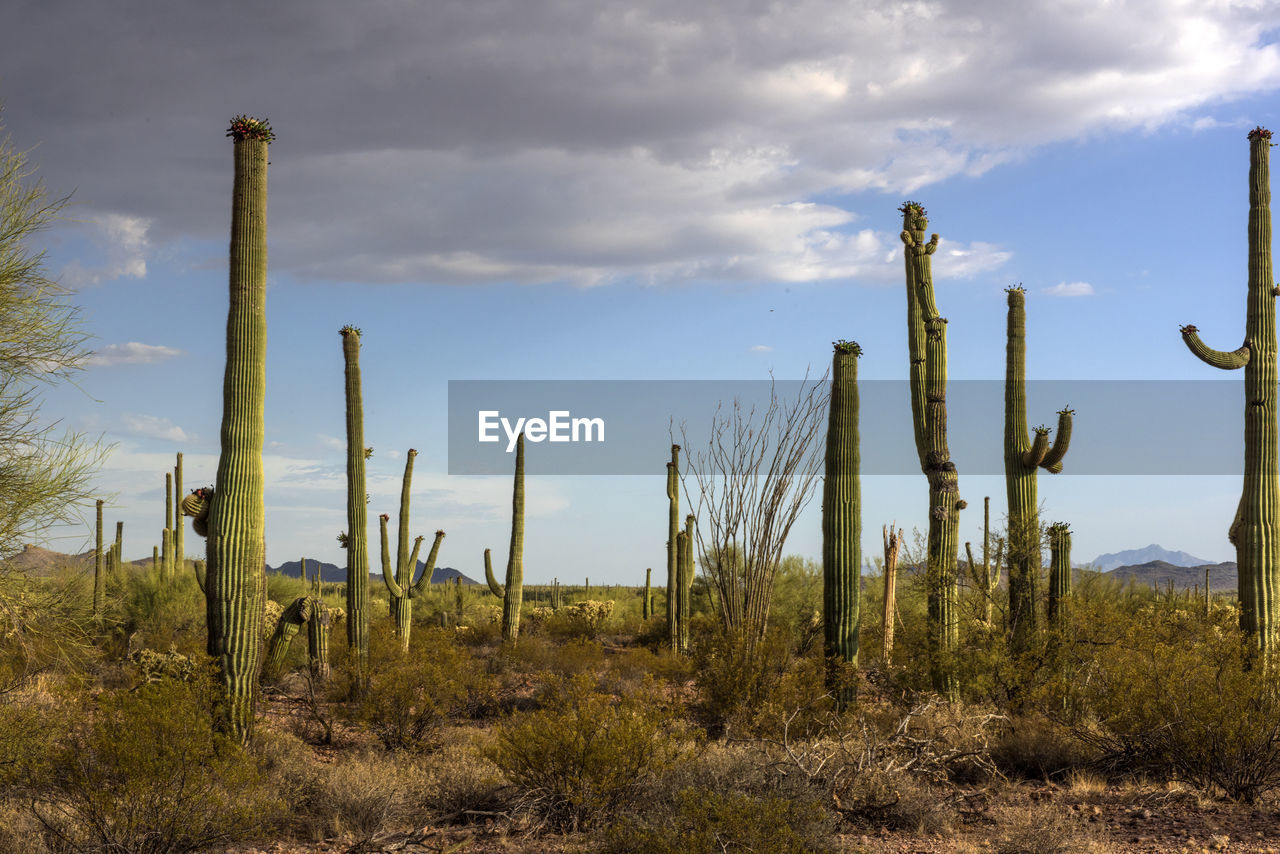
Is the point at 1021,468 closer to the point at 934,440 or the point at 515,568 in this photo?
the point at 934,440

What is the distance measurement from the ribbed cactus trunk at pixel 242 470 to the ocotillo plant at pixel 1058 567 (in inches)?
396

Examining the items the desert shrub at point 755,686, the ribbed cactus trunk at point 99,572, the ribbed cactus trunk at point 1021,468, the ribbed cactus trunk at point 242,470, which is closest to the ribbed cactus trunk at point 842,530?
the desert shrub at point 755,686

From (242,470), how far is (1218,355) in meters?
16.1

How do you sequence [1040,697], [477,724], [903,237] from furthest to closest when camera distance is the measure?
[903,237] → [477,724] → [1040,697]

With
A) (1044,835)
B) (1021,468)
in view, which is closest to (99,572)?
(1021,468)

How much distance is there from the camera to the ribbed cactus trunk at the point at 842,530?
1380cm

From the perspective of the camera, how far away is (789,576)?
29031 millimetres

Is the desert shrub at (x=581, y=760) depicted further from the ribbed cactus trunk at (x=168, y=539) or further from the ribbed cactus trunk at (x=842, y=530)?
the ribbed cactus trunk at (x=168, y=539)

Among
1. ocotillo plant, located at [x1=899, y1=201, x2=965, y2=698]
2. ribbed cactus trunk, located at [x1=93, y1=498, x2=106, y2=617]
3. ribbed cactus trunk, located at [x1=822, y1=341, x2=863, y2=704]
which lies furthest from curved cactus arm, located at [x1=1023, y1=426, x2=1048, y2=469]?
ribbed cactus trunk, located at [x1=93, y1=498, x2=106, y2=617]

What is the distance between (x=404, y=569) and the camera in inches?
888

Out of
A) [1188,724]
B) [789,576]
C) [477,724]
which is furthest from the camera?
[789,576]

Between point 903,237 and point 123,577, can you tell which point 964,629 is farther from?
point 123,577

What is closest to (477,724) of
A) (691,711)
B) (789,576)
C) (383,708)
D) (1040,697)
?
(383,708)

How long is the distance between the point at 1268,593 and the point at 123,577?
2538 centimetres
